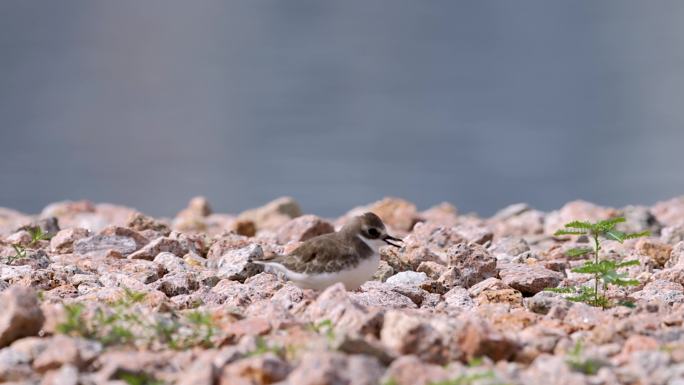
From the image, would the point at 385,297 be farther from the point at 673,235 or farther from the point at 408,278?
the point at 673,235

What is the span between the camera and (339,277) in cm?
773

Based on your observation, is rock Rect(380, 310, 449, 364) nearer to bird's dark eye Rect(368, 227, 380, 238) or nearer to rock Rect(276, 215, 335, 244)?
bird's dark eye Rect(368, 227, 380, 238)

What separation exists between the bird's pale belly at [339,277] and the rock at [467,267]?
1.72 m

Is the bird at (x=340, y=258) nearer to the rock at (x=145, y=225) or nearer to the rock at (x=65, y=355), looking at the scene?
the rock at (x=65, y=355)

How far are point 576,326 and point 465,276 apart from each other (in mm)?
2779

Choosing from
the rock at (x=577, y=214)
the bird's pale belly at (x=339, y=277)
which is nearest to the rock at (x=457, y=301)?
the bird's pale belly at (x=339, y=277)

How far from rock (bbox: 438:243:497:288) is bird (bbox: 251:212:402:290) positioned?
150 centimetres

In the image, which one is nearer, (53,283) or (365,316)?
(365,316)

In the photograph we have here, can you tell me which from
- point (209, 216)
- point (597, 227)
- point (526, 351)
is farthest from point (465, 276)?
point (209, 216)

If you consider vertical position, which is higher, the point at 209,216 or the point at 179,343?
the point at 209,216

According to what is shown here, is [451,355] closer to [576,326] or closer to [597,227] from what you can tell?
[576,326]

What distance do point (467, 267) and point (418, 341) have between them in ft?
13.0

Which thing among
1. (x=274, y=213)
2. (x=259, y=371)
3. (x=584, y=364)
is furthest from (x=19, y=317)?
(x=274, y=213)

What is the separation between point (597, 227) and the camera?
26.8 feet
